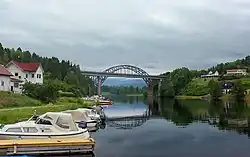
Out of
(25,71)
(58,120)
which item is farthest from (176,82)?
(58,120)

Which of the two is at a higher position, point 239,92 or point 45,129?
point 239,92

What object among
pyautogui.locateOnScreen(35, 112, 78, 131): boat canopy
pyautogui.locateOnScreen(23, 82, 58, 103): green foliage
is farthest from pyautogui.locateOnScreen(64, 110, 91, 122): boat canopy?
pyautogui.locateOnScreen(23, 82, 58, 103): green foliage

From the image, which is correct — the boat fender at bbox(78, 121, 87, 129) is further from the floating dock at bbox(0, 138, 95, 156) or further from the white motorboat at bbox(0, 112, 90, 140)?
the floating dock at bbox(0, 138, 95, 156)

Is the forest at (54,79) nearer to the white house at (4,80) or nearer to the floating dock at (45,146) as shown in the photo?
the white house at (4,80)

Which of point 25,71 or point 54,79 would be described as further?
point 54,79

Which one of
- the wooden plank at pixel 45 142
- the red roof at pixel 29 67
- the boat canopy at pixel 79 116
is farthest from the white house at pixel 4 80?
the wooden plank at pixel 45 142

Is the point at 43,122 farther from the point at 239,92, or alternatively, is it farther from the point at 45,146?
the point at 239,92

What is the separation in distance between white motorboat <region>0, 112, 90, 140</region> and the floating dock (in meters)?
0.95

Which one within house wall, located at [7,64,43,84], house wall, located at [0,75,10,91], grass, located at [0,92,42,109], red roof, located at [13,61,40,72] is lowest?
grass, located at [0,92,42,109]

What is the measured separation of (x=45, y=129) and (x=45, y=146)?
3403 millimetres

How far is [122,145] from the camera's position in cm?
3041

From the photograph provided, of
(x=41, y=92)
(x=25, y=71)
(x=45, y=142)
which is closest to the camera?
(x=45, y=142)

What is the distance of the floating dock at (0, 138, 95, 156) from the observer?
73.8 feet

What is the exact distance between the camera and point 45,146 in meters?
23.6
